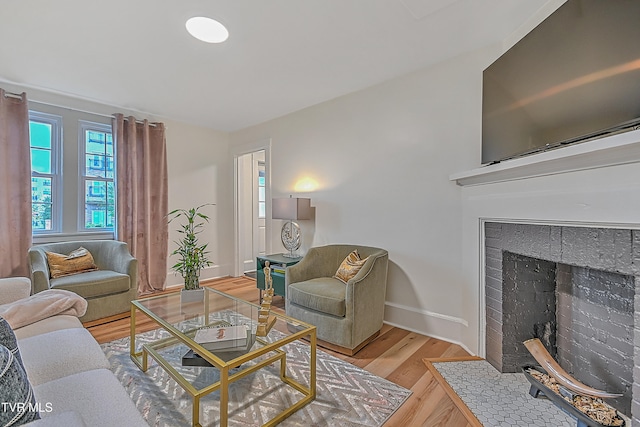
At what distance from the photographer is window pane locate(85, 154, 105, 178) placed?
361 centimetres

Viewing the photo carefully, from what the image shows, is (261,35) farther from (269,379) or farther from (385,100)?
(269,379)

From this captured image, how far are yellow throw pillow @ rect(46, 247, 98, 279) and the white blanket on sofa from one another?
1351mm

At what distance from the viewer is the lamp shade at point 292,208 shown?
3346 mm

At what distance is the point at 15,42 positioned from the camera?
7.57ft

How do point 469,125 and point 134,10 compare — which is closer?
point 134,10

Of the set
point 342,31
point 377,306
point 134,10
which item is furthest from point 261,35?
point 377,306

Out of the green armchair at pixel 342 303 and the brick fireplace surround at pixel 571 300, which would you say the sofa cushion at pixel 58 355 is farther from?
the brick fireplace surround at pixel 571 300

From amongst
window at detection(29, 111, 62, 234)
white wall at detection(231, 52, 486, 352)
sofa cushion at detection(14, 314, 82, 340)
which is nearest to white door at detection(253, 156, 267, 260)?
white wall at detection(231, 52, 486, 352)

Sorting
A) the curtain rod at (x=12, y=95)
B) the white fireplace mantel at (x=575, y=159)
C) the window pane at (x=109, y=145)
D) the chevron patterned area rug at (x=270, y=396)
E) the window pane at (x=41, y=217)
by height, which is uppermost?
the curtain rod at (x=12, y=95)

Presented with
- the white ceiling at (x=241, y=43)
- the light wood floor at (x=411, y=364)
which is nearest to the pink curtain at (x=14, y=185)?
the white ceiling at (x=241, y=43)

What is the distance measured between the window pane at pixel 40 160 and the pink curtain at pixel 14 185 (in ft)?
0.73

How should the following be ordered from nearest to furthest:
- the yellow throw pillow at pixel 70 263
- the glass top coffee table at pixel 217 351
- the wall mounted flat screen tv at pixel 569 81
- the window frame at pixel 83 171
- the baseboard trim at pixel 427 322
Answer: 1. the wall mounted flat screen tv at pixel 569 81
2. the glass top coffee table at pixel 217 351
3. the baseboard trim at pixel 427 322
4. the yellow throw pillow at pixel 70 263
5. the window frame at pixel 83 171

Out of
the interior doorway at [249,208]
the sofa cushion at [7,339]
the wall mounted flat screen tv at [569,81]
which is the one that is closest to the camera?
the sofa cushion at [7,339]

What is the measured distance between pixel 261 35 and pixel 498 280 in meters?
2.46
